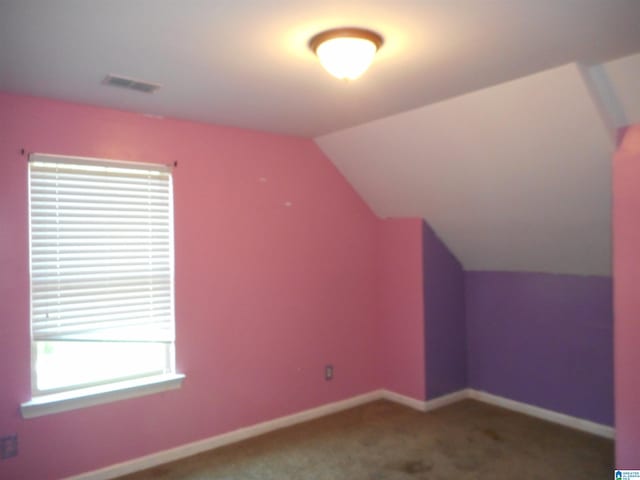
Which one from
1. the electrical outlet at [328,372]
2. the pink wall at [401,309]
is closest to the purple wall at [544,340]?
the pink wall at [401,309]

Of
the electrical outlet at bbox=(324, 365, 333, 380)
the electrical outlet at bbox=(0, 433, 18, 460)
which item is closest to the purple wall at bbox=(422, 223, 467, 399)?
the electrical outlet at bbox=(324, 365, 333, 380)

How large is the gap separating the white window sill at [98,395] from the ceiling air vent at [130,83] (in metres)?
1.89

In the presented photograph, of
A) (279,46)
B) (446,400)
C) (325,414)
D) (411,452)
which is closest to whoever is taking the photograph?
(279,46)

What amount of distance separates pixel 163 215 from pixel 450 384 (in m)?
2.97

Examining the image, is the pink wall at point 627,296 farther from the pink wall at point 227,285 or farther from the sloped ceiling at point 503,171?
the pink wall at point 227,285

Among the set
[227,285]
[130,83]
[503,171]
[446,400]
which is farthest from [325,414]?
[130,83]

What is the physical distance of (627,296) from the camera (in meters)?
2.71

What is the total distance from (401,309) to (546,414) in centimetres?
146

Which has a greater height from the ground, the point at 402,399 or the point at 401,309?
the point at 401,309

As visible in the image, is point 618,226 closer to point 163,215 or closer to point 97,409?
point 163,215

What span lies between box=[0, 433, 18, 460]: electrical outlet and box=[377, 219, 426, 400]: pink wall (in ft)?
9.74

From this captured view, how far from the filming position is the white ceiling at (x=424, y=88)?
1972 mm

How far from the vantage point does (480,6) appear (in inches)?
75.0

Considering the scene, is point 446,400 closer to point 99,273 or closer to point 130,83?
point 99,273
